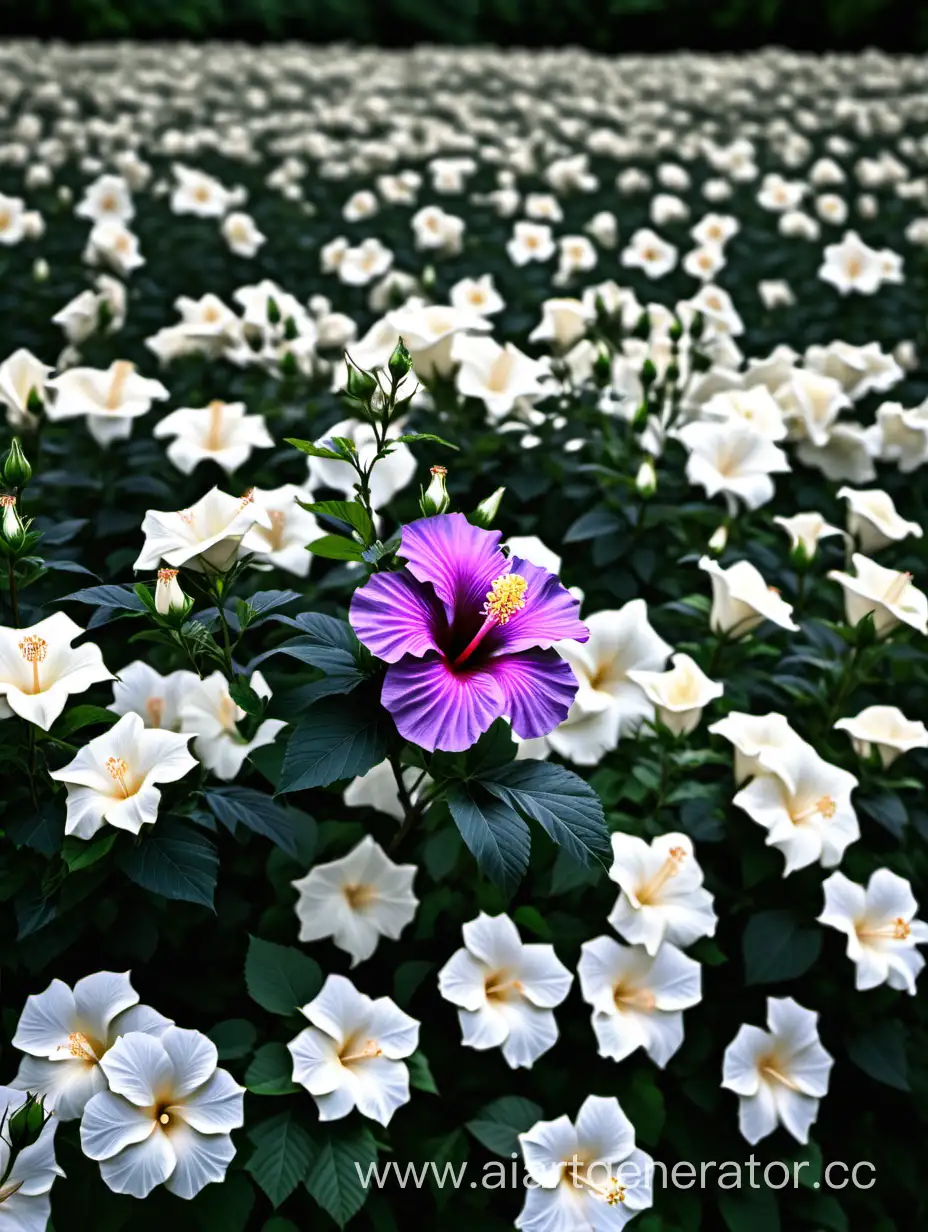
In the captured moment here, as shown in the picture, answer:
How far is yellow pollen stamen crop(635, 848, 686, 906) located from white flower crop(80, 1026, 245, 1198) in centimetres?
62

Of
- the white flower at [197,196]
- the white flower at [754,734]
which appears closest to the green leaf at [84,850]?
the white flower at [754,734]

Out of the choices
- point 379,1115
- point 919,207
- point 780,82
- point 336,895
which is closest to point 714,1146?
point 379,1115

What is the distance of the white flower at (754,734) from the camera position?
166 centimetres

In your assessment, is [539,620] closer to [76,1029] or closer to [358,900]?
[358,900]

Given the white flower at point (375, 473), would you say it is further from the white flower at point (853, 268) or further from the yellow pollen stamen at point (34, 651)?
the white flower at point (853, 268)

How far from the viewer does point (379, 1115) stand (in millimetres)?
1385

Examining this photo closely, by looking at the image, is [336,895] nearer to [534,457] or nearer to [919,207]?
[534,457]

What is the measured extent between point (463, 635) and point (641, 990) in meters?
0.66

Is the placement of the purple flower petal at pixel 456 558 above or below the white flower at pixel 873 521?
above

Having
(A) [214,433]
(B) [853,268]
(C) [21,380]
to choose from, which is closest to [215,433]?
(A) [214,433]

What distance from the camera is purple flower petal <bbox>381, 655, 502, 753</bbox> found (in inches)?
45.3

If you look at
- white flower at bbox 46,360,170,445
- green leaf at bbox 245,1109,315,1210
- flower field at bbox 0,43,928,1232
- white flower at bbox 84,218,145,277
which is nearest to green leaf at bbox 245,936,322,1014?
flower field at bbox 0,43,928,1232

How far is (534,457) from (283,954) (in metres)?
1.18

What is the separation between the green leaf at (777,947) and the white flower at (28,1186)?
3.17ft
